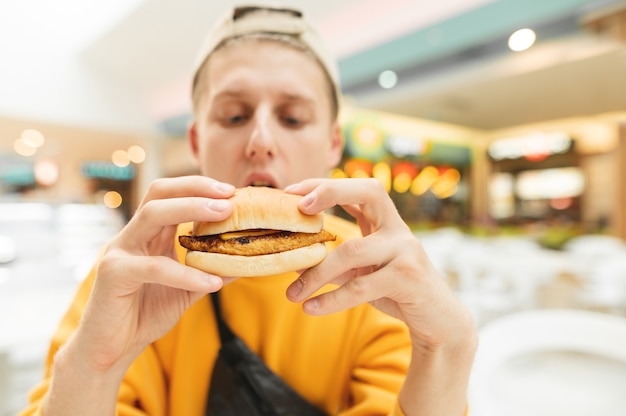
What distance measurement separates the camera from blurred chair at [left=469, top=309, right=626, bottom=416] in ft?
4.84

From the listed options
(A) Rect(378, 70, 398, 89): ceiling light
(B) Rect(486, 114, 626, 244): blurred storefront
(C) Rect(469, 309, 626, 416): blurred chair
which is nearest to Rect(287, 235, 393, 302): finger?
(C) Rect(469, 309, 626, 416): blurred chair

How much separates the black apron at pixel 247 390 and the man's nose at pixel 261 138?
49 cm

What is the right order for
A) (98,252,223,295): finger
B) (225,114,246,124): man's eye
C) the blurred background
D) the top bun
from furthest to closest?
the blurred background < (225,114,246,124): man's eye < the top bun < (98,252,223,295): finger

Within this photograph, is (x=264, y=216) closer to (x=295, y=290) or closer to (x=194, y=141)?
(x=295, y=290)

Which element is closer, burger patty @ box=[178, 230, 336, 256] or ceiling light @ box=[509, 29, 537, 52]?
burger patty @ box=[178, 230, 336, 256]

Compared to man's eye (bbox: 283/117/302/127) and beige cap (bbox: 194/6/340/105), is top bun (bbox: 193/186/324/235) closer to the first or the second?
man's eye (bbox: 283/117/302/127)

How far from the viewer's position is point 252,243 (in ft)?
2.82

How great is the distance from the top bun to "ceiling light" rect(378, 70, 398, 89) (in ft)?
20.8

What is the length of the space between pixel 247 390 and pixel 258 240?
414mm

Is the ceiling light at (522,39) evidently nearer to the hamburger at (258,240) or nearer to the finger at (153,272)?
the hamburger at (258,240)

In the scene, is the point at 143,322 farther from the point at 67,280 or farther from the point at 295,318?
the point at 67,280

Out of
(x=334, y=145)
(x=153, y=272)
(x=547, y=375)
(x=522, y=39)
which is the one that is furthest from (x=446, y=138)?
(x=153, y=272)

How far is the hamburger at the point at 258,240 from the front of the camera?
804 mm

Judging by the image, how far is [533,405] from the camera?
7.18 feet
